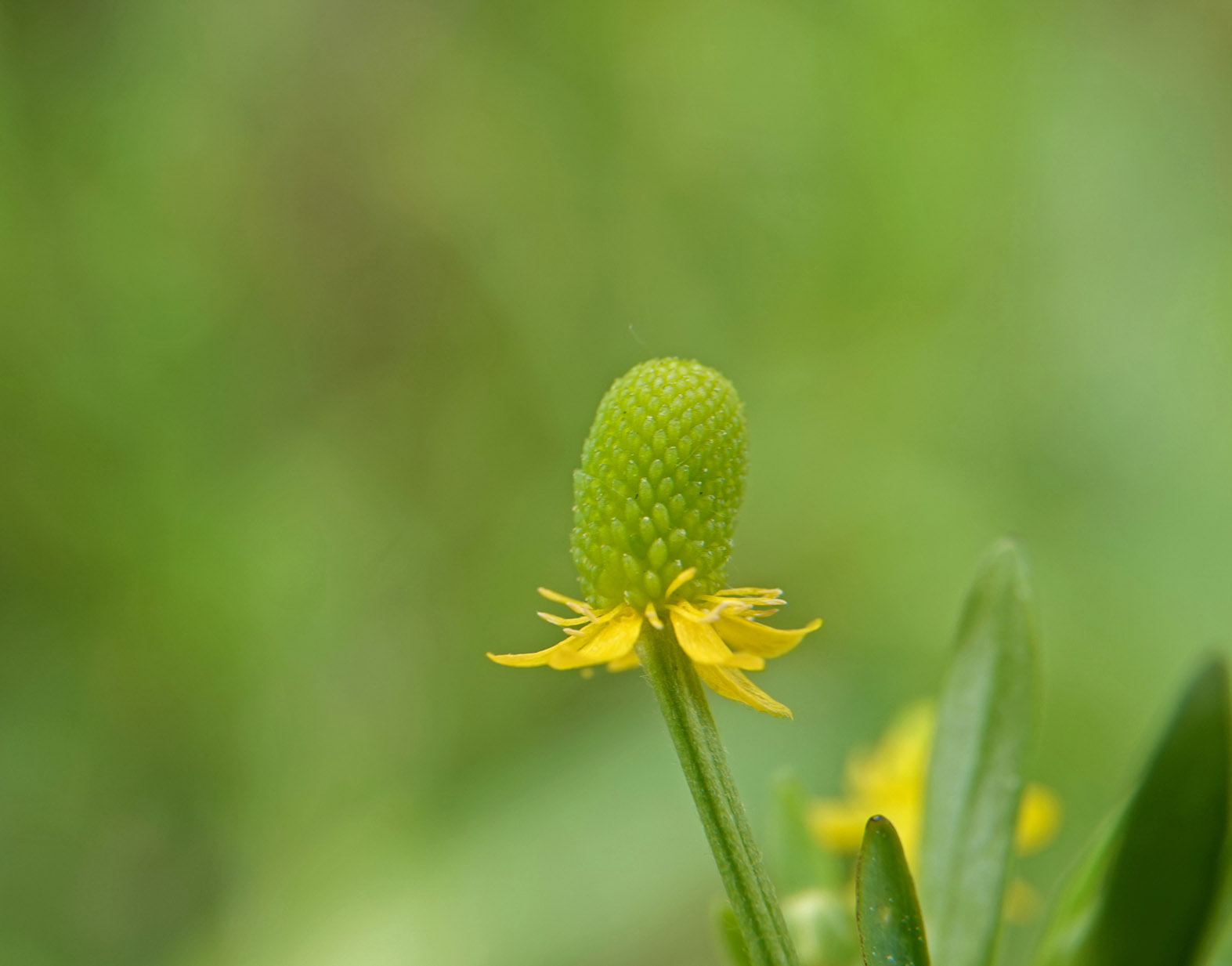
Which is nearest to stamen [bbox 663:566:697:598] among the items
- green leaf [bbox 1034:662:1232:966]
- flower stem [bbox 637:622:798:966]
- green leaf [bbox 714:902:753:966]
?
flower stem [bbox 637:622:798:966]

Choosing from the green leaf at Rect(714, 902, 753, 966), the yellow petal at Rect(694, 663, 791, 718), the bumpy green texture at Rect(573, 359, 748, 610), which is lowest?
the green leaf at Rect(714, 902, 753, 966)

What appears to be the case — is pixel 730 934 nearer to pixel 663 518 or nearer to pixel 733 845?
pixel 733 845

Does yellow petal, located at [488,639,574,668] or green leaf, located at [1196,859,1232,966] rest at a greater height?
yellow petal, located at [488,639,574,668]

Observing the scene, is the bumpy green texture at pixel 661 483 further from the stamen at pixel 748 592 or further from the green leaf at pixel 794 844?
the green leaf at pixel 794 844

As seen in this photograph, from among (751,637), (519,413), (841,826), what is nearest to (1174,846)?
(751,637)

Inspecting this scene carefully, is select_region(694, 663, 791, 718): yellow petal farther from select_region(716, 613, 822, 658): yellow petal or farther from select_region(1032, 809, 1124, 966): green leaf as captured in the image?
select_region(1032, 809, 1124, 966): green leaf

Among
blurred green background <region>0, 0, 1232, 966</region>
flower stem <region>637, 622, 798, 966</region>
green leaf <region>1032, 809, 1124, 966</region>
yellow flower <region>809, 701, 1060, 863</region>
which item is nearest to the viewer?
flower stem <region>637, 622, 798, 966</region>

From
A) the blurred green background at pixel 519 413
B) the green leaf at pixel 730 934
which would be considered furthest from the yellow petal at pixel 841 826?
the blurred green background at pixel 519 413
